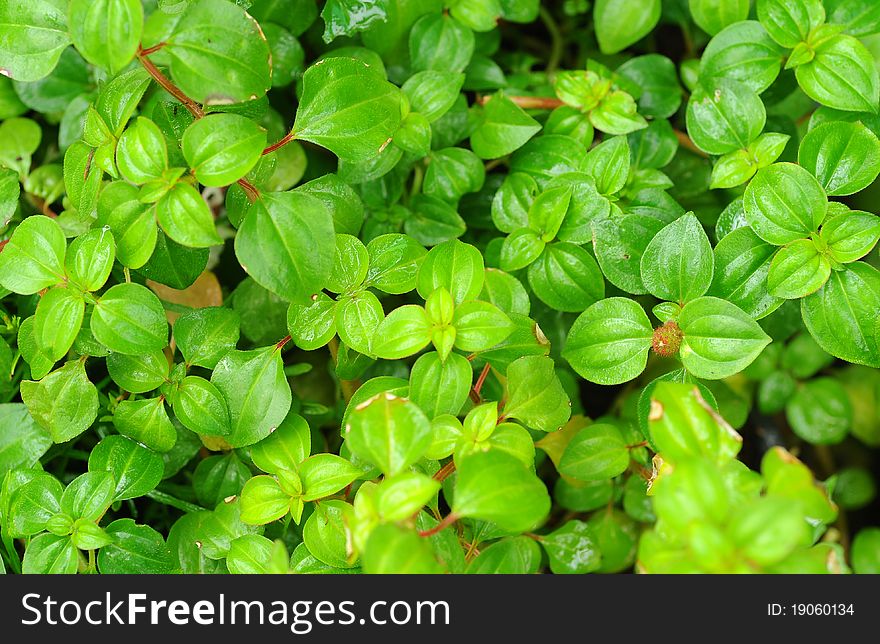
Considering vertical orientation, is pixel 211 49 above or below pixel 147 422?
above

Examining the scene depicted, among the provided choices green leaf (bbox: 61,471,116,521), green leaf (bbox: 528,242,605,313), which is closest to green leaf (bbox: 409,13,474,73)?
green leaf (bbox: 528,242,605,313)

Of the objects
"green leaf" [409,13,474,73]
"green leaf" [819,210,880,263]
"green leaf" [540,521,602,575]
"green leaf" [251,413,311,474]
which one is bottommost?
"green leaf" [540,521,602,575]

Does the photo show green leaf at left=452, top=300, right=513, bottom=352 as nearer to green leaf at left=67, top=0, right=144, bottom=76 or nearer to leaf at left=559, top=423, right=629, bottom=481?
leaf at left=559, top=423, right=629, bottom=481

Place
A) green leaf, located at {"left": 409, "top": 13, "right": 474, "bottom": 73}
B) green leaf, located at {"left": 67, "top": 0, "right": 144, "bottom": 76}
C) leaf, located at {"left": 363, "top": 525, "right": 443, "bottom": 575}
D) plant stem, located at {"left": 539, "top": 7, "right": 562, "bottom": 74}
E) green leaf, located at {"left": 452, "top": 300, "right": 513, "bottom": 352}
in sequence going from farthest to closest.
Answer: plant stem, located at {"left": 539, "top": 7, "right": 562, "bottom": 74} < green leaf, located at {"left": 409, "top": 13, "right": 474, "bottom": 73} < green leaf, located at {"left": 452, "top": 300, "right": 513, "bottom": 352} < green leaf, located at {"left": 67, "top": 0, "right": 144, "bottom": 76} < leaf, located at {"left": 363, "top": 525, "right": 443, "bottom": 575}

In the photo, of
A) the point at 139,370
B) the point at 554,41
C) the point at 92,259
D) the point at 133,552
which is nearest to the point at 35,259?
the point at 92,259

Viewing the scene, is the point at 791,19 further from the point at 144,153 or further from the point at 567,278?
the point at 144,153

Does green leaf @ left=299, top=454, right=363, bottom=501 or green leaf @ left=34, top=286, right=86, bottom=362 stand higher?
green leaf @ left=34, top=286, right=86, bottom=362
